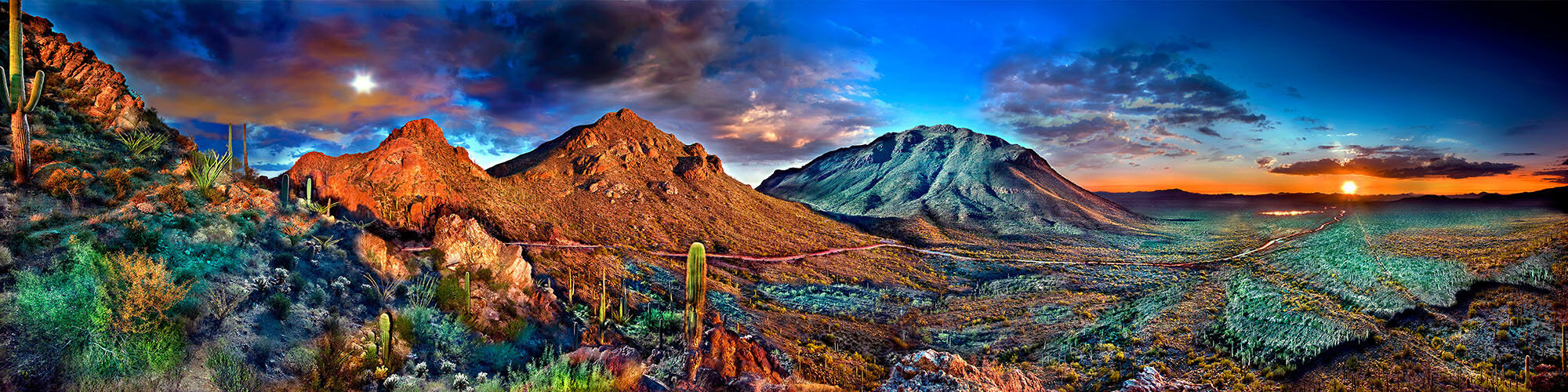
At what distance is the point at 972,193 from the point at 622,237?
2159 inches

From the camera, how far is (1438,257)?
34.2 feet

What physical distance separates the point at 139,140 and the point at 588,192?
2370 centimetres

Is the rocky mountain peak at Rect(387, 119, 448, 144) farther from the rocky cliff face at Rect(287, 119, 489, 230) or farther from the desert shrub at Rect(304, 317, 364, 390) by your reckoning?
the desert shrub at Rect(304, 317, 364, 390)

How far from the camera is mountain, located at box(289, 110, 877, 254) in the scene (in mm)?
19062

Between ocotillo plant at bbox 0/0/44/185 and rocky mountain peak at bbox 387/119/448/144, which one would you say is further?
rocky mountain peak at bbox 387/119/448/144

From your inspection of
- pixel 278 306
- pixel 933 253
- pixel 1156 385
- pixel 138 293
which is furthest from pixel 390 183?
pixel 933 253

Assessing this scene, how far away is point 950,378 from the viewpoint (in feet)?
27.0

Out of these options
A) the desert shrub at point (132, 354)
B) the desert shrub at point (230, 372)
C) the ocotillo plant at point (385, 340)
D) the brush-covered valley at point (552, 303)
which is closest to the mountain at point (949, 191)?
the brush-covered valley at point (552, 303)

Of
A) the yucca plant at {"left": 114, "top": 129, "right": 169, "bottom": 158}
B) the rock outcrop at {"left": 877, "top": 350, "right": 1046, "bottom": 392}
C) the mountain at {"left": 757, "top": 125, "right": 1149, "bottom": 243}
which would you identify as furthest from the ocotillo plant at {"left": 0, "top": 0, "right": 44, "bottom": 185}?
the mountain at {"left": 757, "top": 125, "right": 1149, "bottom": 243}

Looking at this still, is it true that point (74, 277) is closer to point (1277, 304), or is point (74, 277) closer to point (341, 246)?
point (341, 246)

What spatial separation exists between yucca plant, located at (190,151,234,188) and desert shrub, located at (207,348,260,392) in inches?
227

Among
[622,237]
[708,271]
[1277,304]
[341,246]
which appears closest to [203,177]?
[341,246]

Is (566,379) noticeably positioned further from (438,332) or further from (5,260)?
(5,260)

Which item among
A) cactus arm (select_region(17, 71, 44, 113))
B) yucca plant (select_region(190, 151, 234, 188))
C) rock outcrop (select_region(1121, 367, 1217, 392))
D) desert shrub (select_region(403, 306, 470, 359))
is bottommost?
rock outcrop (select_region(1121, 367, 1217, 392))
